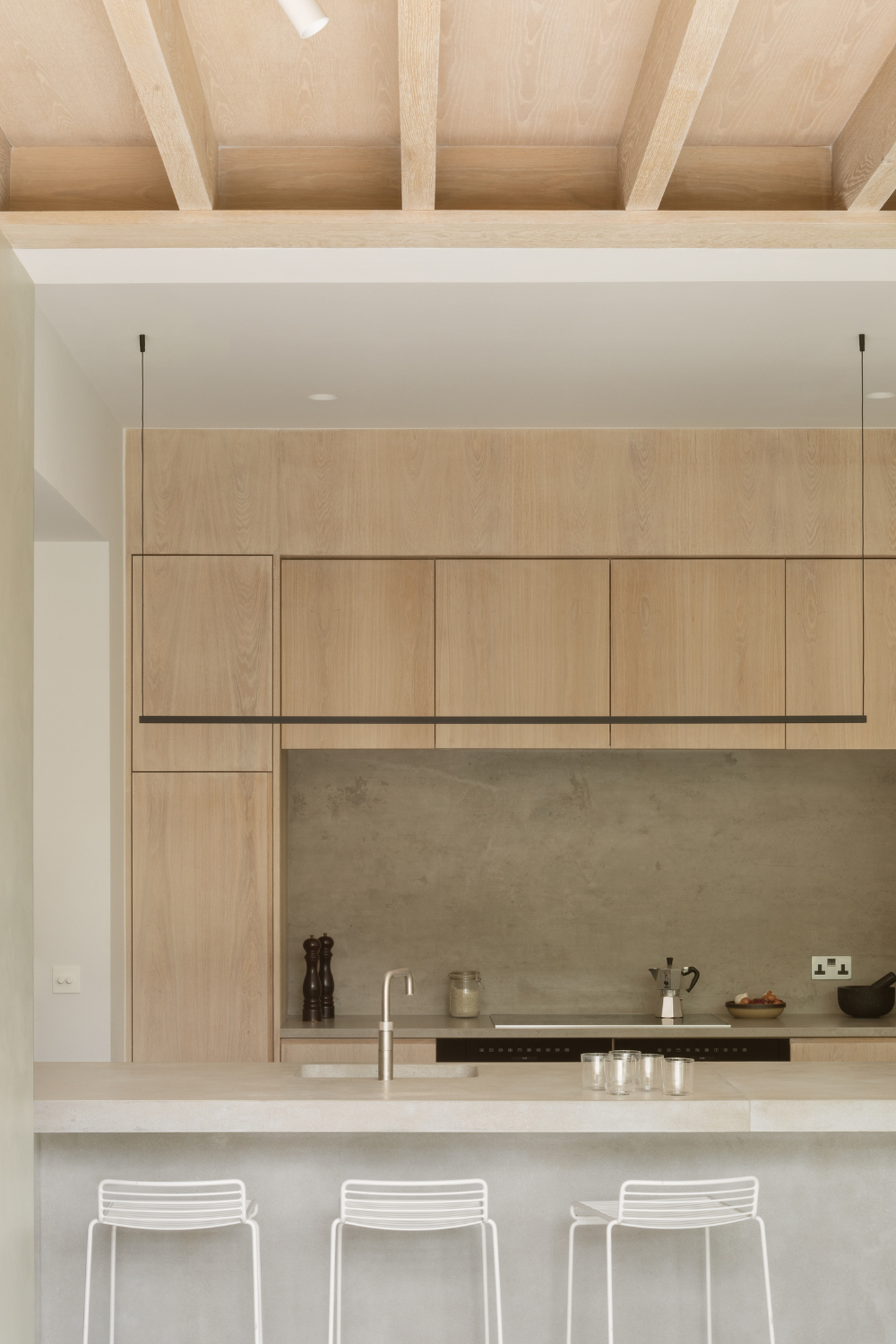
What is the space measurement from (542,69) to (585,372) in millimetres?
1311

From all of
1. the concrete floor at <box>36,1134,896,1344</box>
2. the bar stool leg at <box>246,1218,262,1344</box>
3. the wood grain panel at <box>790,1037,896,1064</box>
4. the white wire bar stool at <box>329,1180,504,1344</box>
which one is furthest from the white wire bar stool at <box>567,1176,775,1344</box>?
the wood grain panel at <box>790,1037,896,1064</box>

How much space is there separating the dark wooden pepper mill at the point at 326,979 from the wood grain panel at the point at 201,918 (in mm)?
396

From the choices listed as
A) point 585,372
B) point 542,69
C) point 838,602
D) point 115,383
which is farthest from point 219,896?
point 542,69

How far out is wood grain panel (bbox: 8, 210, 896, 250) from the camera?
280 cm

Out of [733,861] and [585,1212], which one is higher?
[733,861]

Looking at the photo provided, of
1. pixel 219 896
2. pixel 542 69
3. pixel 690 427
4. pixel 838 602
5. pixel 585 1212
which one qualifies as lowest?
pixel 585 1212

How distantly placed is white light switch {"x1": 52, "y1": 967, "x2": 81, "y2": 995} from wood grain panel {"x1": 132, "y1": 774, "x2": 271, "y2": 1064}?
0.97ft

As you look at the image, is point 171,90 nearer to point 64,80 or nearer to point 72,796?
point 64,80

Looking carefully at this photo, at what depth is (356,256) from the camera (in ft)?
9.75

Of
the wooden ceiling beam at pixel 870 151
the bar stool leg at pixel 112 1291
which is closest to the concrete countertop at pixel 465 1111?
the bar stool leg at pixel 112 1291

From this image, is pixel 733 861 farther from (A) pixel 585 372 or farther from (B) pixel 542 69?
(B) pixel 542 69

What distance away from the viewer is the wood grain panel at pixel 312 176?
2.85 metres

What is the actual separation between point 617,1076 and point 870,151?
208 centimetres

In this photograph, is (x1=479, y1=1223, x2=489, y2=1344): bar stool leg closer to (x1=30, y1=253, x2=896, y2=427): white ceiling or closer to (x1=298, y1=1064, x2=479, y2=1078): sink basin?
(x1=298, y1=1064, x2=479, y2=1078): sink basin
